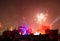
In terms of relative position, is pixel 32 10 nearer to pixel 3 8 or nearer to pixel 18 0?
pixel 18 0

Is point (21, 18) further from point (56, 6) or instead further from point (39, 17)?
point (56, 6)

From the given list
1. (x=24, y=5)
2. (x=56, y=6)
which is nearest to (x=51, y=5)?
(x=56, y=6)

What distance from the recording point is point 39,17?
1.95 m

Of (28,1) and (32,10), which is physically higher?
(28,1)

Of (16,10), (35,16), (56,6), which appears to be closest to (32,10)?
(35,16)

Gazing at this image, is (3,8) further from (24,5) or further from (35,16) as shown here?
(35,16)

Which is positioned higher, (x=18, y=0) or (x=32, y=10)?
(x=18, y=0)

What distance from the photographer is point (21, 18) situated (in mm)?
1912

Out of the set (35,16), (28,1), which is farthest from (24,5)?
(35,16)

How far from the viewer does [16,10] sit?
6.27 feet

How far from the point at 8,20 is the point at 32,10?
0.37 metres

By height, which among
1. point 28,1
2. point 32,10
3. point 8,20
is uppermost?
point 28,1

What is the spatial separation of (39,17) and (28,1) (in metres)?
0.28

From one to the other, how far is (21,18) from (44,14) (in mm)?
342
